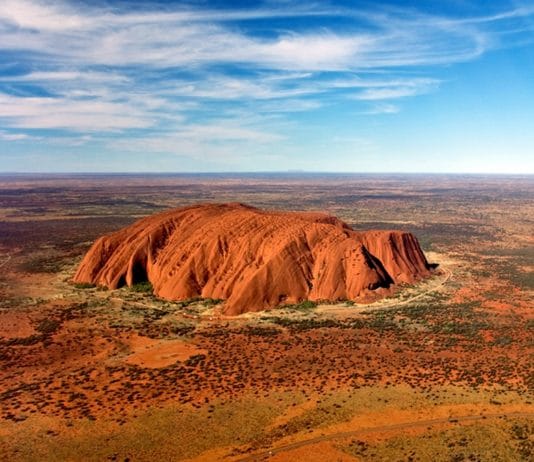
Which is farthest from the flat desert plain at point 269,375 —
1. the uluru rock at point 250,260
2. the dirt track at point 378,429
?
the uluru rock at point 250,260

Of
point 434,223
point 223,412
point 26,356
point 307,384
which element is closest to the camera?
point 223,412

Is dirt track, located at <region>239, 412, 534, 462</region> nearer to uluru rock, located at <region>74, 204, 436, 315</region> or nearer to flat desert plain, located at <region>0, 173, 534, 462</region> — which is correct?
flat desert plain, located at <region>0, 173, 534, 462</region>

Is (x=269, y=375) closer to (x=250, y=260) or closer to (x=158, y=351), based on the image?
(x=158, y=351)

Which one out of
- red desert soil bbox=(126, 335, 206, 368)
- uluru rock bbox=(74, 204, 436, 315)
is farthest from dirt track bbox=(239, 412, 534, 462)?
uluru rock bbox=(74, 204, 436, 315)

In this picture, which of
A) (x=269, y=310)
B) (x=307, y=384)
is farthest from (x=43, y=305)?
(x=307, y=384)

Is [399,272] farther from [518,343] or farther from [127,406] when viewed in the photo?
[127,406]

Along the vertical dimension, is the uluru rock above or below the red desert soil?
above
